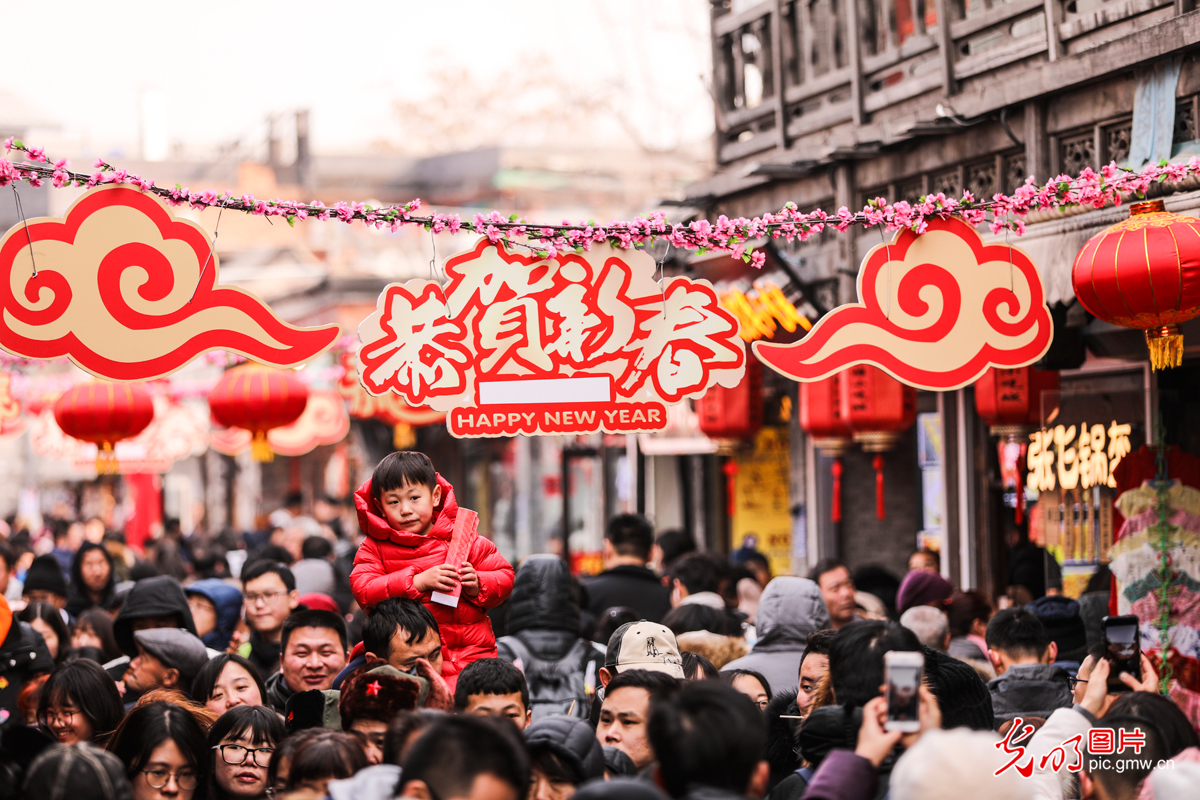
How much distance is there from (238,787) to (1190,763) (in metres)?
3.14

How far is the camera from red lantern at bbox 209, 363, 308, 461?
37.0 feet

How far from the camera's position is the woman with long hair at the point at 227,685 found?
5.24 m

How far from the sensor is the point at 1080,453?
8.02 meters

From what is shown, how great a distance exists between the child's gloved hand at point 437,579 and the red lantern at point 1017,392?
4760mm

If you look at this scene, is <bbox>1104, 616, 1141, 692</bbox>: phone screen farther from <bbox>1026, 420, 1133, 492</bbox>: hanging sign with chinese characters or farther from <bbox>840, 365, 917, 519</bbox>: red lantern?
<bbox>840, 365, 917, 519</bbox>: red lantern

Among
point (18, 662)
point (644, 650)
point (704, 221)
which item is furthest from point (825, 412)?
point (18, 662)

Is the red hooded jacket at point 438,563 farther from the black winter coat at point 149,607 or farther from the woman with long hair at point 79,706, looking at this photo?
the black winter coat at point 149,607

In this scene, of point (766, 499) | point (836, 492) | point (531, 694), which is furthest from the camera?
point (766, 499)

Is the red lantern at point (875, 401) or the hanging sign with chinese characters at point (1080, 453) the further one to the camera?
the red lantern at point (875, 401)

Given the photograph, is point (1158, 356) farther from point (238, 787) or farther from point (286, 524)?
point (286, 524)

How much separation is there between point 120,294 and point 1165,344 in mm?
5162

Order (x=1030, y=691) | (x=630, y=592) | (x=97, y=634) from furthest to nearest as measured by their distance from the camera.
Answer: (x=630, y=592) < (x=97, y=634) < (x=1030, y=691)

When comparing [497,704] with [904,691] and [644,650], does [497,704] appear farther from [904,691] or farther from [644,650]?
[904,691]

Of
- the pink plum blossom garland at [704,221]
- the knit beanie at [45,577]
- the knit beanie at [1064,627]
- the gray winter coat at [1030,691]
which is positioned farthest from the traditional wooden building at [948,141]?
the knit beanie at [45,577]
